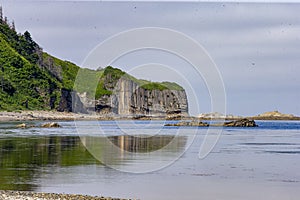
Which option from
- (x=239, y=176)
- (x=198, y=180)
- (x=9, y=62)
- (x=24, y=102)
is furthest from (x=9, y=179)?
(x=9, y=62)

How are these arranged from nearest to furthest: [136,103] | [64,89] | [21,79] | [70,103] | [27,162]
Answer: [27,162], [21,79], [64,89], [70,103], [136,103]

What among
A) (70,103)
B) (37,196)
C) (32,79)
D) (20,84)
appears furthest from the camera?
(70,103)

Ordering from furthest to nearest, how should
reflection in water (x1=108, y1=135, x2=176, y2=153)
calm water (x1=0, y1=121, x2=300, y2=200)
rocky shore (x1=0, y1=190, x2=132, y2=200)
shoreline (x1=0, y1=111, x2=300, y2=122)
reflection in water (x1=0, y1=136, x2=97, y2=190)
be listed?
shoreline (x1=0, y1=111, x2=300, y2=122) < reflection in water (x1=108, y1=135, x2=176, y2=153) < reflection in water (x1=0, y1=136, x2=97, y2=190) < calm water (x1=0, y1=121, x2=300, y2=200) < rocky shore (x1=0, y1=190, x2=132, y2=200)

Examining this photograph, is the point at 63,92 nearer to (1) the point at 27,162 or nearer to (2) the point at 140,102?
(2) the point at 140,102

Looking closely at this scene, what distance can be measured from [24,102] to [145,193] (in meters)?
120

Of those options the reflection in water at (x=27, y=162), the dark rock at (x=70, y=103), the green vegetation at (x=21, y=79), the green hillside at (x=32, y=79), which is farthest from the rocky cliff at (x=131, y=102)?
the reflection in water at (x=27, y=162)

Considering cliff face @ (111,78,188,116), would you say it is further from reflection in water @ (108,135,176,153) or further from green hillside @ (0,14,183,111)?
reflection in water @ (108,135,176,153)

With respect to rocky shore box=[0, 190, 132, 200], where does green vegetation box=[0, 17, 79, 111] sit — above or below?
above

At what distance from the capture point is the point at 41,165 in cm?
3094

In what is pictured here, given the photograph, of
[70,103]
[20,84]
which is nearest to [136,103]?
[70,103]

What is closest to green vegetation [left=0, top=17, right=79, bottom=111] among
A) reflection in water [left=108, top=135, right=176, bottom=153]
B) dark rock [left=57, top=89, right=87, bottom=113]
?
dark rock [left=57, top=89, right=87, bottom=113]

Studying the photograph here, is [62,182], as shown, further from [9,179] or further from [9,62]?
[9,62]

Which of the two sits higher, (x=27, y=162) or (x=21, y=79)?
(x=21, y=79)

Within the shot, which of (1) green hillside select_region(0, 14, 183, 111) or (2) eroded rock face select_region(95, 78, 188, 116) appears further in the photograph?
(2) eroded rock face select_region(95, 78, 188, 116)
